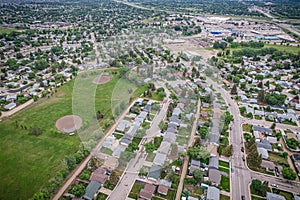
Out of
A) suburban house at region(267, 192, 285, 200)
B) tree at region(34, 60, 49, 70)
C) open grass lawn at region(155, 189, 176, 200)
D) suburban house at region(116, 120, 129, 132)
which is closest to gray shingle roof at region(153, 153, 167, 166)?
open grass lawn at region(155, 189, 176, 200)

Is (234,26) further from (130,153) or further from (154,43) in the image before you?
(130,153)

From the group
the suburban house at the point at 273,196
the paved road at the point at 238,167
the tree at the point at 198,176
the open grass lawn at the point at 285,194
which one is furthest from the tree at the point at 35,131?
the open grass lawn at the point at 285,194

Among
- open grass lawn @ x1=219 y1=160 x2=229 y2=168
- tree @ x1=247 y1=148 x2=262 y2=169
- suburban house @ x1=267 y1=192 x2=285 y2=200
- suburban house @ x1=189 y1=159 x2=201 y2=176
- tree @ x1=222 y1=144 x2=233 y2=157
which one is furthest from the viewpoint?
tree @ x1=222 y1=144 x2=233 y2=157

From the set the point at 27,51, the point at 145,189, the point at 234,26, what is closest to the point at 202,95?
the point at 145,189

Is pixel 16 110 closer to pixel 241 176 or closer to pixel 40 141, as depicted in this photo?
pixel 40 141

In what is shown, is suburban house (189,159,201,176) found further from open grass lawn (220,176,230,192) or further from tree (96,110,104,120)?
tree (96,110,104,120)

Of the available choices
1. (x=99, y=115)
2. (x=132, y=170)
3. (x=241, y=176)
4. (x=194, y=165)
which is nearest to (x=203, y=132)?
(x=194, y=165)
